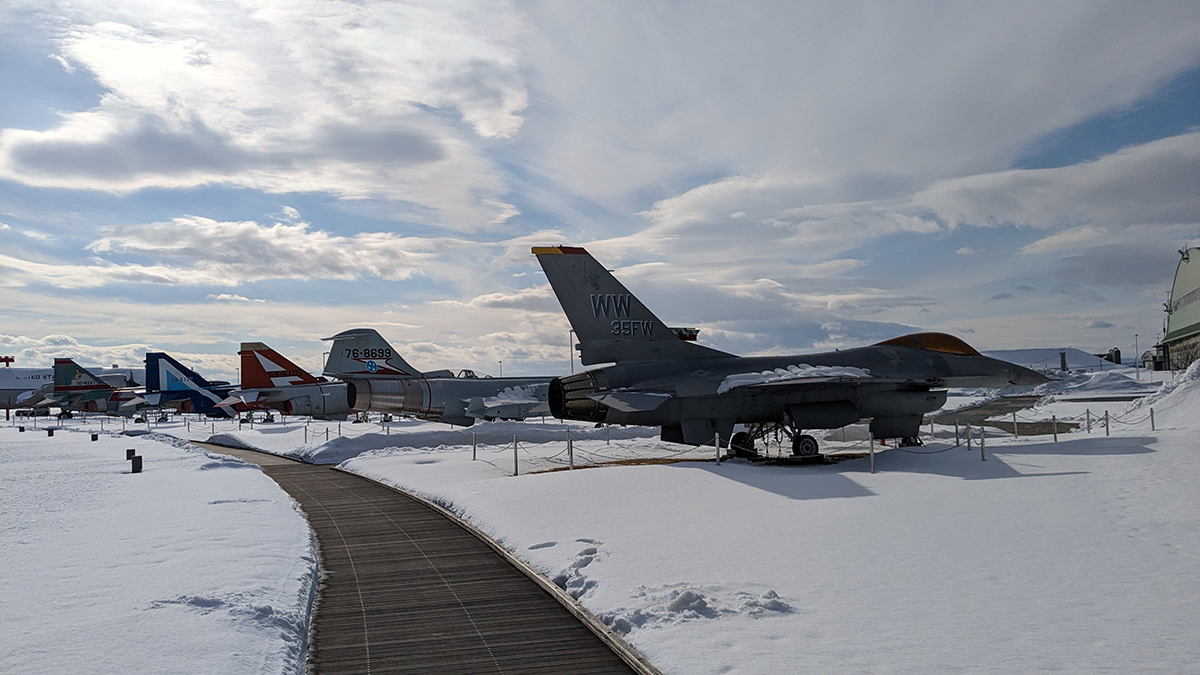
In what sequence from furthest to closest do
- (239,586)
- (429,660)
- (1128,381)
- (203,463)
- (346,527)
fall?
(1128,381) < (203,463) < (346,527) < (239,586) < (429,660)

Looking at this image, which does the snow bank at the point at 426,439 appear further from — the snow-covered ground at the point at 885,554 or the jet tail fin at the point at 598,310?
the snow-covered ground at the point at 885,554

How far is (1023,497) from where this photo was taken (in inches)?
431

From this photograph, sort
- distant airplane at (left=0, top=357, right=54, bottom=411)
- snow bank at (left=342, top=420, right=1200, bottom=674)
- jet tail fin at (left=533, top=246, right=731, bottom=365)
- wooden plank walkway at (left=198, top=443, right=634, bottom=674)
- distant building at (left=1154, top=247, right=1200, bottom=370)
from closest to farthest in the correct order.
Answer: snow bank at (left=342, top=420, right=1200, bottom=674)
wooden plank walkway at (left=198, top=443, right=634, bottom=674)
jet tail fin at (left=533, top=246, right=731, bottom=365)
distant building at (left=1154, top=247, right=1200, bottom=370)
distant airplane at (left=0, top=357, right=54, bottom=411)

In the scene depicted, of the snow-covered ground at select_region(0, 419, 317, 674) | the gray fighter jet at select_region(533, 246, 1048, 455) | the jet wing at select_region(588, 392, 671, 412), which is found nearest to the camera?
the snow-covered ground at select_region(0, 419, 317, 674)

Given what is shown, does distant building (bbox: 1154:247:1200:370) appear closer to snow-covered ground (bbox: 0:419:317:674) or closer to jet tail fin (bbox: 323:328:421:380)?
jet tail fin (bbox: 323:328:421:380)

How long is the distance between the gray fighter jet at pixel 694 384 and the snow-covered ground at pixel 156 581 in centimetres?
734

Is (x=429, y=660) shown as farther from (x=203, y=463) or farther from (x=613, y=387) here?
(x=203, y=463)

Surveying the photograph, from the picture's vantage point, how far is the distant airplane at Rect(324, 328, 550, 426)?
28578 mm

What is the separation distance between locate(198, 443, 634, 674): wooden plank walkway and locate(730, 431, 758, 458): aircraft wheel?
30.0ft

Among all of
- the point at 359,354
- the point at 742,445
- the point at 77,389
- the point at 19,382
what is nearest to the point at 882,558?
the point at 742,445

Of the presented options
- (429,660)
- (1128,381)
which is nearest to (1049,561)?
(429,660)

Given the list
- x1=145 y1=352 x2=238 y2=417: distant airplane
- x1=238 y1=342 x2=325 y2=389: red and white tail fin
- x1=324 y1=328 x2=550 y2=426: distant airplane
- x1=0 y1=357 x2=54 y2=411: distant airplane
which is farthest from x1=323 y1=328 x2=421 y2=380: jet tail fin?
x1=0 y1=357 x2=54 y2=411: distant airplane

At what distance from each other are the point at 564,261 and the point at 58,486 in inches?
528

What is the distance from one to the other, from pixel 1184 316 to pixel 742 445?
48.9m
